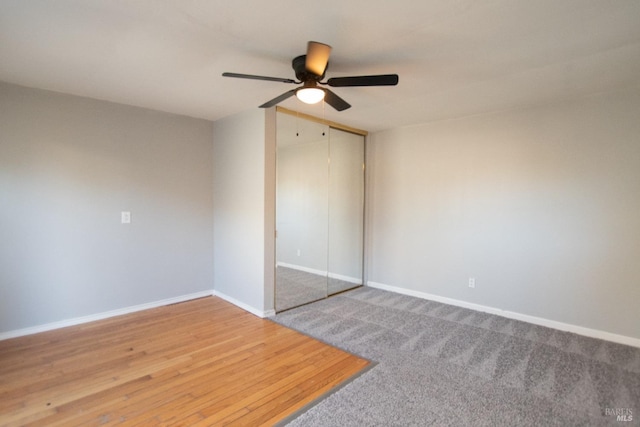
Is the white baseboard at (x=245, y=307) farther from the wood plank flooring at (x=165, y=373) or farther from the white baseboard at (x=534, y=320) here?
the white baseboard at (x=534, y=320)

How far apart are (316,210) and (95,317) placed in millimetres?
2813

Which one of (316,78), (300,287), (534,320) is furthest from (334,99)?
(534,320)

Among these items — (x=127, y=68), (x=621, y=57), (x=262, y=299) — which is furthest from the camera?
(x=262, y=299)

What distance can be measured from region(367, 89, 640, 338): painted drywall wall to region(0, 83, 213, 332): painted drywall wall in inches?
109

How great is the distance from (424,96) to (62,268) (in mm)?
4044

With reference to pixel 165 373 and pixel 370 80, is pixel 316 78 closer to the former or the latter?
pixel 370 80

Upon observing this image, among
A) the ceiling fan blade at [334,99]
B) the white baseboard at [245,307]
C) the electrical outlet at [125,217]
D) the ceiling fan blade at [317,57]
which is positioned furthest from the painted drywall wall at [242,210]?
the ceiling fan blade at [317,57]

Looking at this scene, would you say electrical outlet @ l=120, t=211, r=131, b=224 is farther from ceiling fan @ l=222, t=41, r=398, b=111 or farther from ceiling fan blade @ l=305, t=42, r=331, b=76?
ceiling fan blade @ l=305, t=42, r=331, b=76

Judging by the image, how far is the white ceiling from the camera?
171cm

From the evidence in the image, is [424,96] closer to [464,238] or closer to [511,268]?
[464,238]

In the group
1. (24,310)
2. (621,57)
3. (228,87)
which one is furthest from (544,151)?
(24,310)

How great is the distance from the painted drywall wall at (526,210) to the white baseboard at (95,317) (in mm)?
2818

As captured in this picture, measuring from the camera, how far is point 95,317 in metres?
3.36

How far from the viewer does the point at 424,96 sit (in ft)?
10.1
